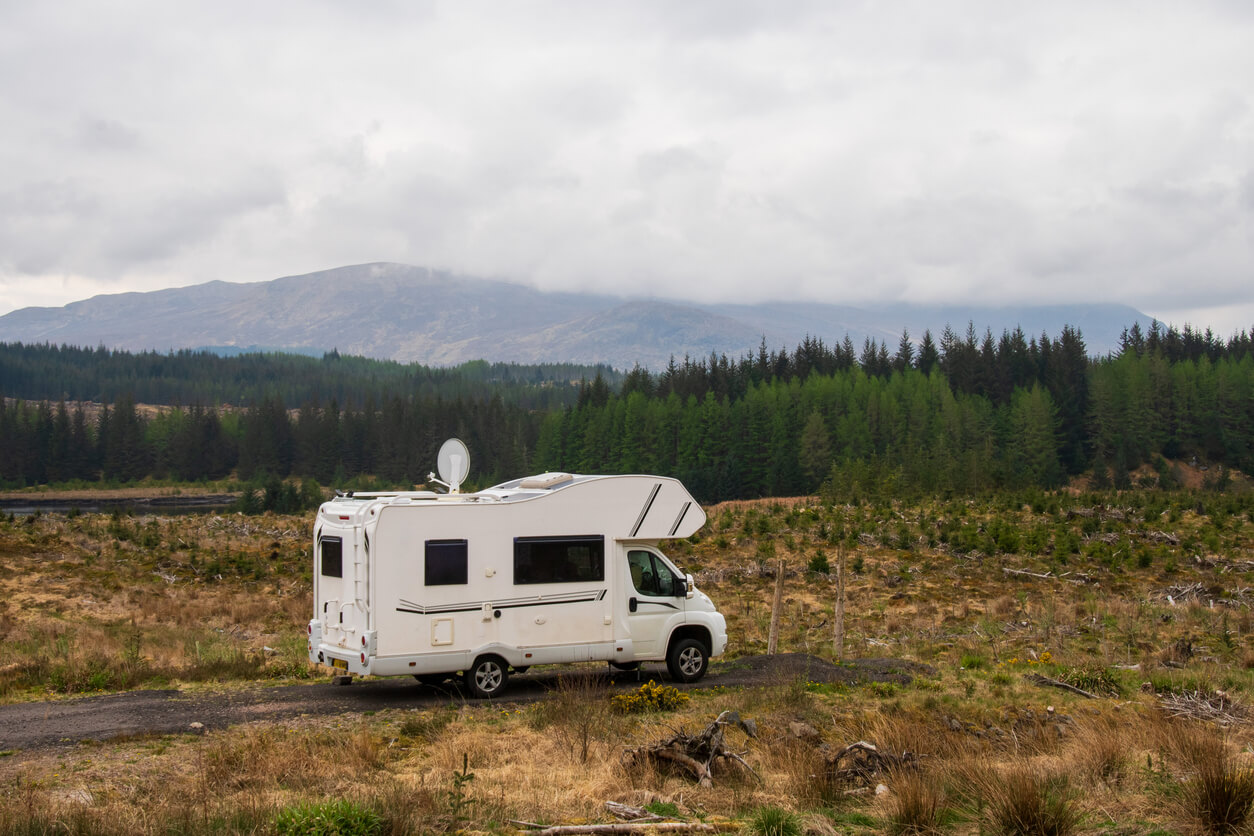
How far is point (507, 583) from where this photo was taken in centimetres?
1362

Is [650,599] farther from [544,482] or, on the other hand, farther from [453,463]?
[453,463]

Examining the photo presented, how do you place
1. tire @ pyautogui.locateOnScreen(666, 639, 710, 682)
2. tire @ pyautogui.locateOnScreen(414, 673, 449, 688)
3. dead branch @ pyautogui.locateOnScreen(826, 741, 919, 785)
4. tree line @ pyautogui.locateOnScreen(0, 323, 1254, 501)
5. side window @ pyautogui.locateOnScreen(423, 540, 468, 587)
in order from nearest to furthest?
dead branch @ pyautogui.locateOnScreen(826, 741, 919, 785)
side window @ pyautogui.locateOnScreen(423, 540, 468, 587)
tire @ pyautogui.locateOnScreen(414, 673, 449, 688)
tire @ pyautogui.locateOnScreen(666, 639, 710, 682)
tree line @ pyautogui.locateOnScreen(0, 323, 1254, 501)

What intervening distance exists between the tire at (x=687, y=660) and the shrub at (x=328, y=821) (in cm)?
837

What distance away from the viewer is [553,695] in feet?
42.5

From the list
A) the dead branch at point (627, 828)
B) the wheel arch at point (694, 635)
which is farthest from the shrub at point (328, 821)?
the wheel arch at point (694, 635)

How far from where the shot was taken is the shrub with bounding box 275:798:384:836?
6.68 m

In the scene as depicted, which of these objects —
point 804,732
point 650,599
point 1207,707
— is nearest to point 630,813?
point 804,732

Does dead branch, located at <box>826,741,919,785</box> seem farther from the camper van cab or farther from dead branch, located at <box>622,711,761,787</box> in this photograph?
the camper van cab

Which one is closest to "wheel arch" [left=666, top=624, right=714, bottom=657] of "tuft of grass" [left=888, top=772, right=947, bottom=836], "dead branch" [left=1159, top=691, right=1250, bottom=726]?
"dead branch" [left=1159, top=691, right=1250, bottom=726]

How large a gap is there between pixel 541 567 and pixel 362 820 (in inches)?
279

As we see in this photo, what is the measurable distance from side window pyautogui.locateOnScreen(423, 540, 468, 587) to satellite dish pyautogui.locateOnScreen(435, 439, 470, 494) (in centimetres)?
202

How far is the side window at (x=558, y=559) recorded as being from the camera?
45.2ft

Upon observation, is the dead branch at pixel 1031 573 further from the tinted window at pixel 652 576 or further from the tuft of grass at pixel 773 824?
the tuft of grass at pixel 773 824

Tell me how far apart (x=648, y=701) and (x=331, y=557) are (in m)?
5.23
